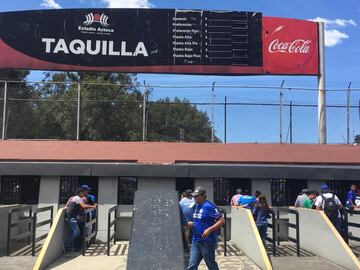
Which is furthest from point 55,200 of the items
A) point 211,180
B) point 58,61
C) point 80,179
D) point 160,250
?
point 160,250

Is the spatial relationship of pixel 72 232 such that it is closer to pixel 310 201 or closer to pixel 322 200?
pixel 322 200

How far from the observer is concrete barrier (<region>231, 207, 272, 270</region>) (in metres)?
9.73

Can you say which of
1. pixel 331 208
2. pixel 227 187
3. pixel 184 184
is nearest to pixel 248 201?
pixel 331 208

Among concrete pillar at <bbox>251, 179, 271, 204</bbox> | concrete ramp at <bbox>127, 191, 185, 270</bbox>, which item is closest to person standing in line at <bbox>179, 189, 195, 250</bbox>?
concrete ramp at <bbox>127, 191, 185, 270</bbox>

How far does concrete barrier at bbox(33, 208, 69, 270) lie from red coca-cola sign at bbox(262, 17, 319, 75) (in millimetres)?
11237

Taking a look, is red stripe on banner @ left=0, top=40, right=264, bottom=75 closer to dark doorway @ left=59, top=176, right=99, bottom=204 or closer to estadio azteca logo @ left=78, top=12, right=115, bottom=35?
estadio azteca logo @ left=78, top=12, right=115, bottom=35

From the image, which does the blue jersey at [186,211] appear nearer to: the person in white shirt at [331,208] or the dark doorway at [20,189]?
the person in white shirt at [331,208]

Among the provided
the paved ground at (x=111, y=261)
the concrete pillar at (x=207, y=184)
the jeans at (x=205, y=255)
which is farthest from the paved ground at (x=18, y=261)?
the concrete pillar at (x=207, y=184)

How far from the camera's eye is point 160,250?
846 centimetres

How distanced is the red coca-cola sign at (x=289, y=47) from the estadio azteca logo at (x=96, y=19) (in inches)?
257

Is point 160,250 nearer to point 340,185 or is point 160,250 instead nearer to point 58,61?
point 340,185

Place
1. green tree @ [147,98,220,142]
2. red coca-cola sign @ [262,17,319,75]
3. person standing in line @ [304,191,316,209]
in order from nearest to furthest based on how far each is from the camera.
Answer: person standing in line @ [304,191,316,209] → red coca-cola sign @ [262,17,319,75] → green tree @ [147,98,220,142]

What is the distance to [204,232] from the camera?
756 centimetres

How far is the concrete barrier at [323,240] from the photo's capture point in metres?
9.67
